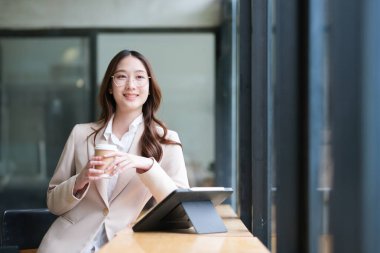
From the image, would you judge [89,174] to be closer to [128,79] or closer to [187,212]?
[187,212]

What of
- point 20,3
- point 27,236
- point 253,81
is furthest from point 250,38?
point 20,3

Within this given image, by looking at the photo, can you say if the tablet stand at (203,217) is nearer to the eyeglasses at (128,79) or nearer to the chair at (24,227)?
the eyeglasses at (128,79)

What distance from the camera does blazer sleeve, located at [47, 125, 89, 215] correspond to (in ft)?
8.73

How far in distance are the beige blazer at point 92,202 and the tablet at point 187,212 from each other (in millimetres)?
271

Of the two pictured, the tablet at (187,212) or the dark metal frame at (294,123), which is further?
the tablet at (187,212)

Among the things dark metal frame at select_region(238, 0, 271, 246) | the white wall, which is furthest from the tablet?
the white wall

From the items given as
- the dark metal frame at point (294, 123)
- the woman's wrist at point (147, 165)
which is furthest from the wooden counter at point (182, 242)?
the woman's wrist at point (147, 165)

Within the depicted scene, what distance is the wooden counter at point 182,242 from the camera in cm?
198

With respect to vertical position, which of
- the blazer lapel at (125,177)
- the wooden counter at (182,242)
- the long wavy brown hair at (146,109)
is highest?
the long wavy brown hair at (146,109)

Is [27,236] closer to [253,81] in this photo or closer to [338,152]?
[253,81]

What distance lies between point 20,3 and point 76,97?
0.98 m

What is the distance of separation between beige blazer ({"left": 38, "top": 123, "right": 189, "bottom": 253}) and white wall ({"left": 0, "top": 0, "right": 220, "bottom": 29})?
3359 millimetres

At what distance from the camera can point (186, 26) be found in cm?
612

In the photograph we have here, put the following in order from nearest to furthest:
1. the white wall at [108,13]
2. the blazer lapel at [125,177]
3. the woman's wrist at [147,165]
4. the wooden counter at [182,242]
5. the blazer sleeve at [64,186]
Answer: the wooden counter at [182,242]
the woman's wrist at [147,165]
the blazer sleeve at [64,186]
the blazer lapel at [125,177]
the white wall at [108,13]
